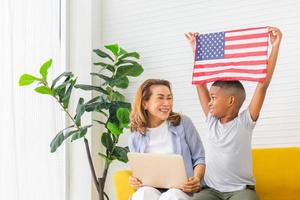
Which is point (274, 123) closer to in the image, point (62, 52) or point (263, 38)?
point (263, 38)

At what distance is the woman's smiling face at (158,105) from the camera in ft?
8.94

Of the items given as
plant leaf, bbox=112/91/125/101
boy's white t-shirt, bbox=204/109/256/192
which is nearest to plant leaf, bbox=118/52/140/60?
plant leaf, bbox=112/91/125/101

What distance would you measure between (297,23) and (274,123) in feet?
2.37

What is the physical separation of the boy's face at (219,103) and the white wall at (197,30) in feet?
3.12

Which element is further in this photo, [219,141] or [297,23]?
[297,23]

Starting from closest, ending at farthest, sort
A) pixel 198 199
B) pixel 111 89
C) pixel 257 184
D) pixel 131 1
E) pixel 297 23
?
pixel 198 199 < pixel 257 184 < pixel 297 23 < pixel 111 89 < pixel 131 1

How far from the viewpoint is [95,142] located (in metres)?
4.26

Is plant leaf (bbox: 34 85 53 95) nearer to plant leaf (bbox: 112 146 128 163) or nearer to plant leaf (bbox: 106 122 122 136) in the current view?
plant leaf (bbox: 106 122 122 136)

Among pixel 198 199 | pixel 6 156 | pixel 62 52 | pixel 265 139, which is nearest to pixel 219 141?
pixel 198 199

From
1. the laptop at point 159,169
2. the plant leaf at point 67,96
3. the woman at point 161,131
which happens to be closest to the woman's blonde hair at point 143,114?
the woman at point 161,131

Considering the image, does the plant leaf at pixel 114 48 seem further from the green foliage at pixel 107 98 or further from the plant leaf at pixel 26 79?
the plant leaf at pixel 26 79

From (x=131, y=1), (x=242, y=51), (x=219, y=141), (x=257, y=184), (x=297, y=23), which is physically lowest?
(x=257, y=184)

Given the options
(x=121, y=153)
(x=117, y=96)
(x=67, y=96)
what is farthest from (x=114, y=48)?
(x=121, y=153)

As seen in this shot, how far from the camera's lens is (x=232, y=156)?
2.48 m
